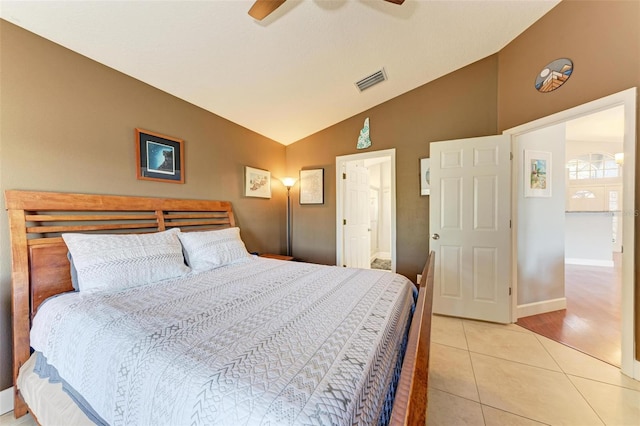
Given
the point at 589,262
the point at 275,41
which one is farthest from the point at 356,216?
the point at 589,262

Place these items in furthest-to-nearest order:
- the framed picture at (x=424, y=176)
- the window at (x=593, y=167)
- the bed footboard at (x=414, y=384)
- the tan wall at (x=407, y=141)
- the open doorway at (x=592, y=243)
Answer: the window at (x=593, y=167) → the framed picture at (x=424, y=176) → the tan wall at (x=407, y=141) → the open doorway at (x=592, y=243) → the bed footboard at (x=414, y=384)

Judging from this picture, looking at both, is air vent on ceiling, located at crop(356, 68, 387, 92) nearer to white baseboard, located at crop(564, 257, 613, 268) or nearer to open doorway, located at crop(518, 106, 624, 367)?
open doorway, located at crop(518, 106, 624, 367)

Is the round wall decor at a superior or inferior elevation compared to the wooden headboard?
superior

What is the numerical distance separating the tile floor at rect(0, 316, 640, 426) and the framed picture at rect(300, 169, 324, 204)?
7.99ft

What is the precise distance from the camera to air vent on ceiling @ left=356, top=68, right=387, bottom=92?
8.57 ft

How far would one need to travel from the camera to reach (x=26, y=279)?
57.2 inches

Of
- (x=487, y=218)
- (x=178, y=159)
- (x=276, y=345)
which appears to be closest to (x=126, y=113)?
(x=178, y=159)

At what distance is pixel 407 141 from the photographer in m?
3.17

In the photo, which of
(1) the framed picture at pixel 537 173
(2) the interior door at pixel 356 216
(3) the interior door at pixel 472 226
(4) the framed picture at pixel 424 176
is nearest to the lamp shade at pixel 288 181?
(2) the interior door at pixel 356 216

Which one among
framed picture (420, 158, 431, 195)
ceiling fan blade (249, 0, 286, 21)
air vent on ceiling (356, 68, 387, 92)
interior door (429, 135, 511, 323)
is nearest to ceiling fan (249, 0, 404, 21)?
ceiling fan blade (249, 0, 286, 21)

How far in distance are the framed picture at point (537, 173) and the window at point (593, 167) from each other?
14.5 ft

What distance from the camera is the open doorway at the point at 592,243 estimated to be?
2.31 m

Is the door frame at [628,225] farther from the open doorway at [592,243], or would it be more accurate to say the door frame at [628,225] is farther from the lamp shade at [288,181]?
the lamp shade at [288,181]

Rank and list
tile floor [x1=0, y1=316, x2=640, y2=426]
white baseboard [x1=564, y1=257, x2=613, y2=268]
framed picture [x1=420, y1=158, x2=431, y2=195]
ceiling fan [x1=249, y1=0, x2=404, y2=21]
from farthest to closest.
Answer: white baseboard [x1=564, y1=257, x2=613, y2=268]
framed picture [x1=420, y1=158, x2=431, y2=195]
tile floor [x1=0, y1=316, x2=640, y2=426]
ceiling fan [x1=249, y1=0, x2=404, y2=21]
